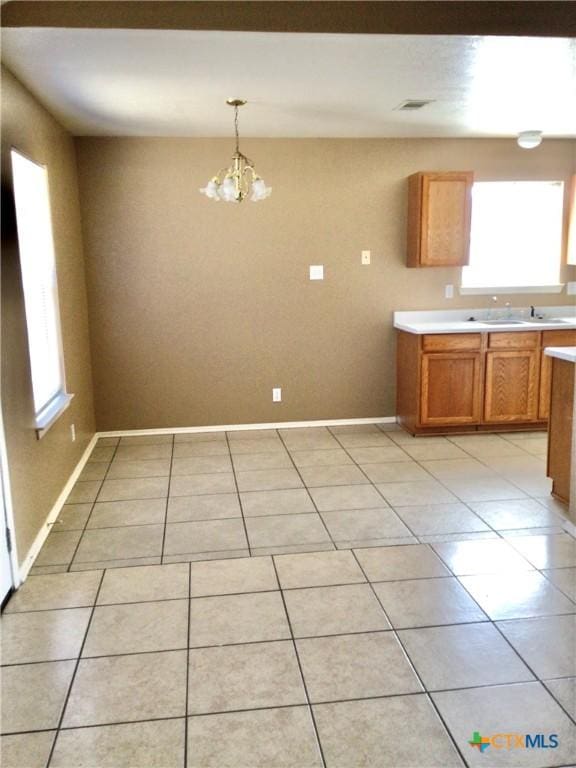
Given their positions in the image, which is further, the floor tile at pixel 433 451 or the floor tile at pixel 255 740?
the floor tile at pixel 433 451

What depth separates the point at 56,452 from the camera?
3691mm

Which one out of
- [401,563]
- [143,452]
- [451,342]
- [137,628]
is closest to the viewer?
[137,628]

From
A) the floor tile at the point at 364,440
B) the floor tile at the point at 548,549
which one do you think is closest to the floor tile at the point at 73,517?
the floor tile at the point at 364,440

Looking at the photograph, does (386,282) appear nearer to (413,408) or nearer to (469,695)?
(413,408)

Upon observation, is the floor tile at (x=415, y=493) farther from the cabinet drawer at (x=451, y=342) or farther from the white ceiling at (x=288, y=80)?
the white ceiling at (x=288, y=80)

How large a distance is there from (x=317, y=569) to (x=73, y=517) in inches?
57.9

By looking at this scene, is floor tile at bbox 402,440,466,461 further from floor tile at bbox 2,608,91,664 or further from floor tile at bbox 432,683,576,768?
floor tile at bbox 2,608,91,664

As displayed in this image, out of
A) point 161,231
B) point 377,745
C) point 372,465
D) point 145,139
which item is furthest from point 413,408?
point 377,745

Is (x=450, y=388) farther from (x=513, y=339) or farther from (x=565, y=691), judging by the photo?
(x=565, y=691)

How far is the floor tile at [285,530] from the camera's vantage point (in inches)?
126

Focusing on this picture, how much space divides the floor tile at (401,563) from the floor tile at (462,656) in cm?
41

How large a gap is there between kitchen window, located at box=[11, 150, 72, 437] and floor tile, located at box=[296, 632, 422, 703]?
178cm

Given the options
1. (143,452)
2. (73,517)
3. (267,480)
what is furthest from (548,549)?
Result: (143,452)

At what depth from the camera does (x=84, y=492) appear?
393cm
